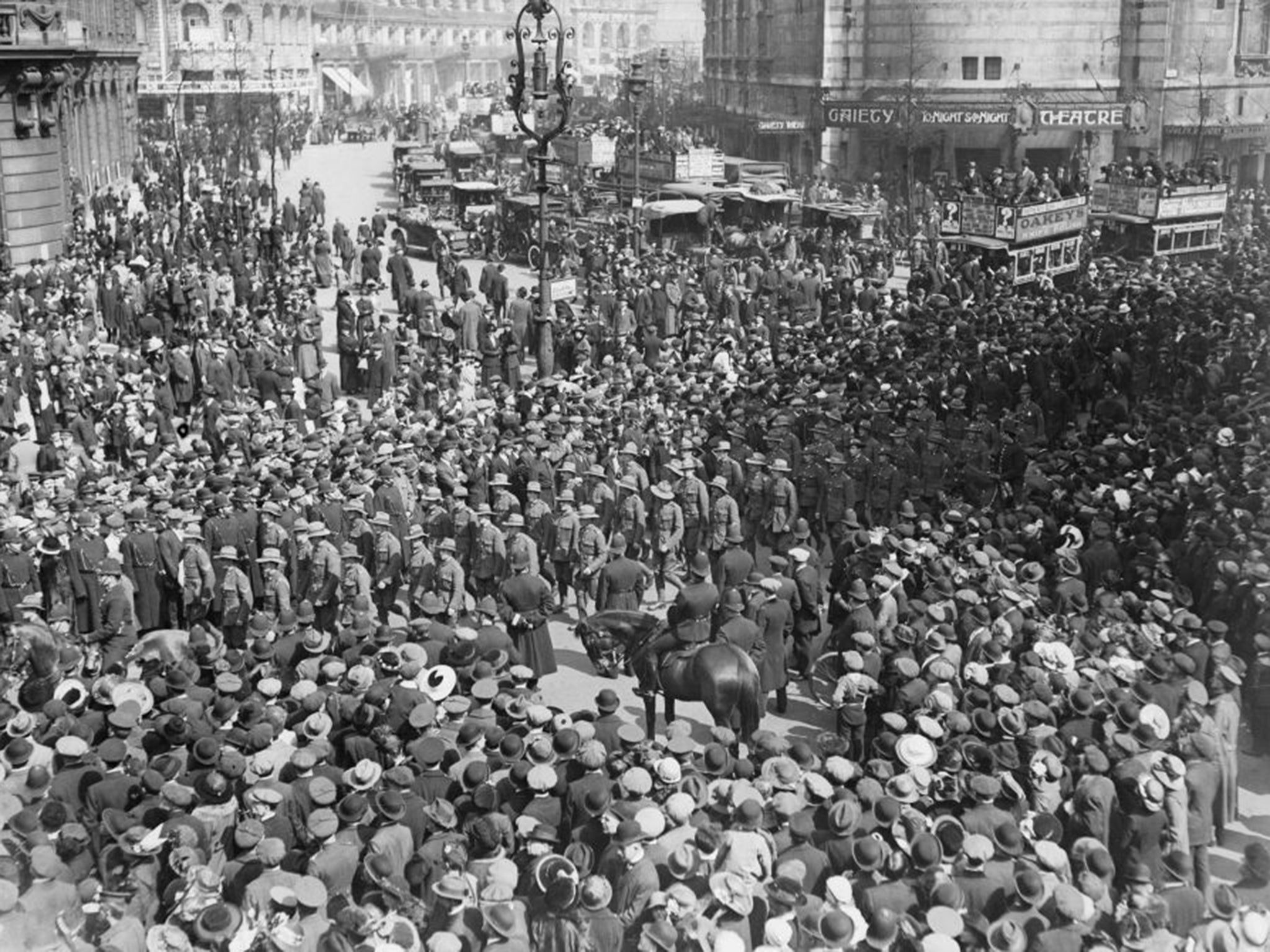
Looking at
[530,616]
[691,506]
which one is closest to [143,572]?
[530,616]

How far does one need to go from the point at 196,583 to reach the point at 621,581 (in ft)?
13.9

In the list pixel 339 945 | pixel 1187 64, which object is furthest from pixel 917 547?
pixel 1187 64

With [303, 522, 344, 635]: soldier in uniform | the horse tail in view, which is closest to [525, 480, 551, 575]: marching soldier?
[303, 522, 344, 635]: soldier in uniform

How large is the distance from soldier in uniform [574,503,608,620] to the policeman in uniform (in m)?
2.92

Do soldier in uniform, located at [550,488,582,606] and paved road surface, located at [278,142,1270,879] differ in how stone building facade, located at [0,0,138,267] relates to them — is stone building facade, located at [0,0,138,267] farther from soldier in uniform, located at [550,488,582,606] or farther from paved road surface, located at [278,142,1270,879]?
paved road surface, located at [278,142,1270,879]

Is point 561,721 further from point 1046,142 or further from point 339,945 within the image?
point 1046,142

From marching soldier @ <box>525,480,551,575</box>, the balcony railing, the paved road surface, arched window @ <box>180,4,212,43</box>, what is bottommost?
the paved road surface

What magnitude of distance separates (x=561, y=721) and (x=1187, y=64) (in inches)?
2189

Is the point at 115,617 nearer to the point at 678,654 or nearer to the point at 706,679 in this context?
the point at 678,654

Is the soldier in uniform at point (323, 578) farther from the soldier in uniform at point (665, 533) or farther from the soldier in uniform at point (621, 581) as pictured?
the soldier in uniform at point (665, 533)

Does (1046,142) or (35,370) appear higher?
(1046,142)

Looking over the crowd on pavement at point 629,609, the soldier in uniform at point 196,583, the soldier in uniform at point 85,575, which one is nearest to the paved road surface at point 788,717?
the crowd on pavement at point 629,609

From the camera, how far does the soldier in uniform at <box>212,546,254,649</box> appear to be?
47.1 ft

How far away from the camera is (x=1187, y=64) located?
2291 inches
